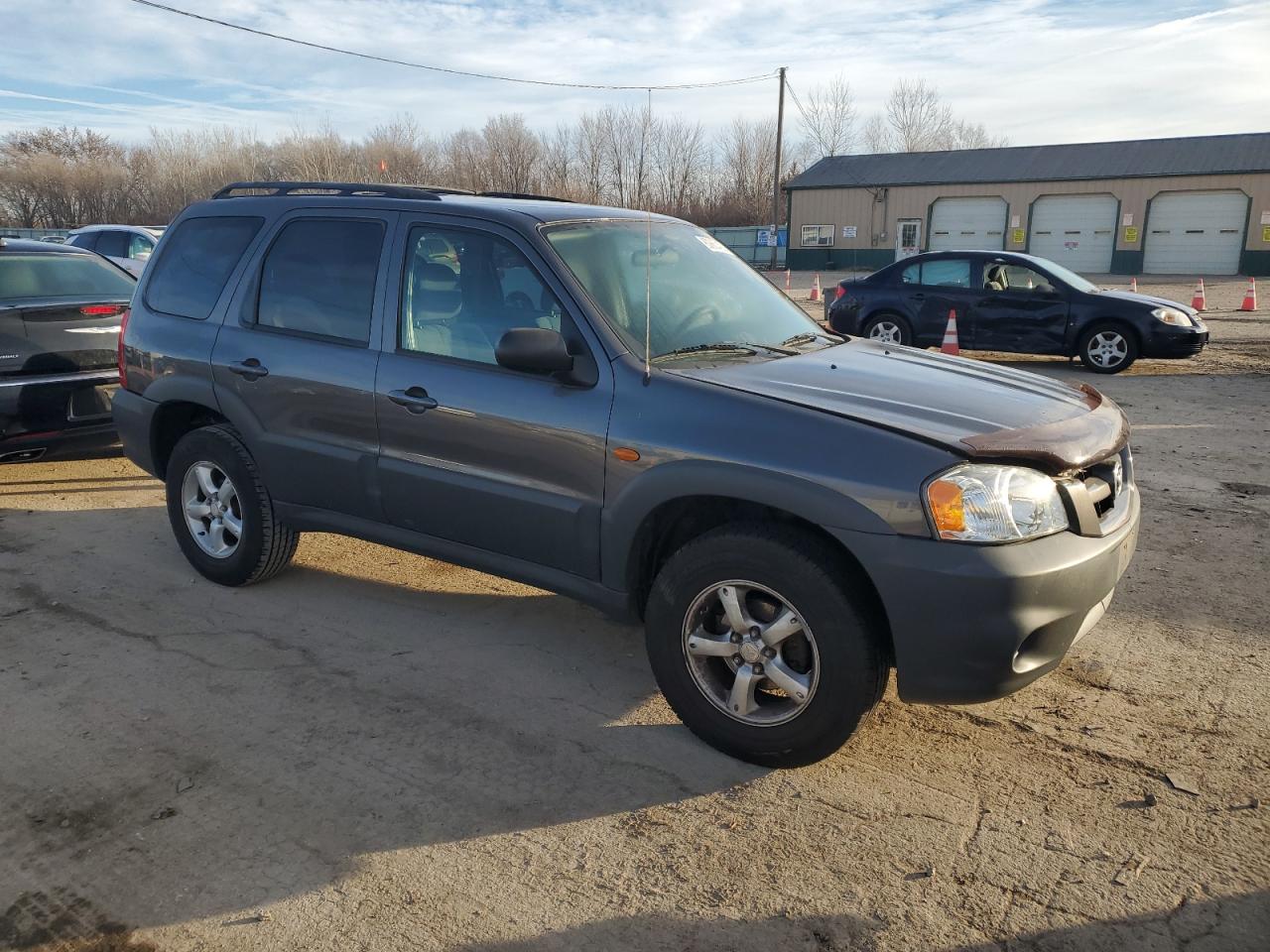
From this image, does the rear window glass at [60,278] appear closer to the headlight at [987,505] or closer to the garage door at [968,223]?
the headlight at [987,505]

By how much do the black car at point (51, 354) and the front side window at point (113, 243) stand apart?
36.3 feet

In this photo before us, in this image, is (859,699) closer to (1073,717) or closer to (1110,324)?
(1073,717)

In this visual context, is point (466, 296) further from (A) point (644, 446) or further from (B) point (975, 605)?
(B) point (975, 605)

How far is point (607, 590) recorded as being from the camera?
11.4ft

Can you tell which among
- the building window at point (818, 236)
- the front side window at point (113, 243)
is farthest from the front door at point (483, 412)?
the building window at point (818, 236)

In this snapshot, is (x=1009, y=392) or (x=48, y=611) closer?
(x=1009, y=392)

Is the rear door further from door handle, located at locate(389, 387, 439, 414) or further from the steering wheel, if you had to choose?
the steering wheel

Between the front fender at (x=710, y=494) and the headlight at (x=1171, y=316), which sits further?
the headlight at (x=1171, y=316)

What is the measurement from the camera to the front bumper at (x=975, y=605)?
2.73 meters

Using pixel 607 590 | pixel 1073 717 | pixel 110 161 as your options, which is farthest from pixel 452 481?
pixel 110 161

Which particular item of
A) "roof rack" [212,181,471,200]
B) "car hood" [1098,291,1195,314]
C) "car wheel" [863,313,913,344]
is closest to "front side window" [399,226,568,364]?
"roof rack" [212,181,471,200]

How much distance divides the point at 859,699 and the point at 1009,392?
→ 4.39ft

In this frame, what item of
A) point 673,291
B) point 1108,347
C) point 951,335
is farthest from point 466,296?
point 1108,347

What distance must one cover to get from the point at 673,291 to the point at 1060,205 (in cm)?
3918
